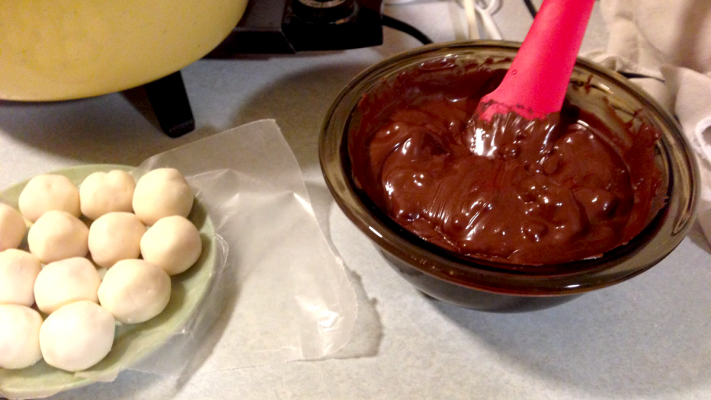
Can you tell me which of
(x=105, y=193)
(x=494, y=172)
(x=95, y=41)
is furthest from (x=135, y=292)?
(x=494, y=172)

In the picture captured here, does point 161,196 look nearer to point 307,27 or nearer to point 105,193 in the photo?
point 105,193

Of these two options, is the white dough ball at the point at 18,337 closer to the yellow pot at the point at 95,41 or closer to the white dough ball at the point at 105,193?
the white dough ball at the point at 105,193

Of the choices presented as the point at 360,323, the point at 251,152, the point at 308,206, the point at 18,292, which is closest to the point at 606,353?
the point at 360,323

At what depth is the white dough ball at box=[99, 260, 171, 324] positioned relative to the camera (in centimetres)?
45

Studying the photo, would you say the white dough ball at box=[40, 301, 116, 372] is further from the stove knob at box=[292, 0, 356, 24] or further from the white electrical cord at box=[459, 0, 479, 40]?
the white electrical cord at box=[459, 0, 479, 40]

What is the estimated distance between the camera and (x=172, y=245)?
19.3 inches

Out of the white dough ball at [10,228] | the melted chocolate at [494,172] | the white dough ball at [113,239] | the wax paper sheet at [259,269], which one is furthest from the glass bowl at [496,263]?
the white dough ball at [10,228]

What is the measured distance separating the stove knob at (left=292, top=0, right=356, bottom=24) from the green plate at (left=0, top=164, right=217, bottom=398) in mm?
340

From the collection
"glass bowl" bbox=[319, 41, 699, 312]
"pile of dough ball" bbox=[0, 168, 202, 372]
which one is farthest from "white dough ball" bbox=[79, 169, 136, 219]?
"glass bowl" bbox=[319, 41, 699, 312]

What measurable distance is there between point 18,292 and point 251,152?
0.31 metres

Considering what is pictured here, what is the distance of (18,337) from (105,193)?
178mm

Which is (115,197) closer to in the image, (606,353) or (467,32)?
(606,353)

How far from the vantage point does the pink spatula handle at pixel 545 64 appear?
1.54 feet

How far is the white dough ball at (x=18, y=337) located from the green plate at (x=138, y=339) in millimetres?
15
